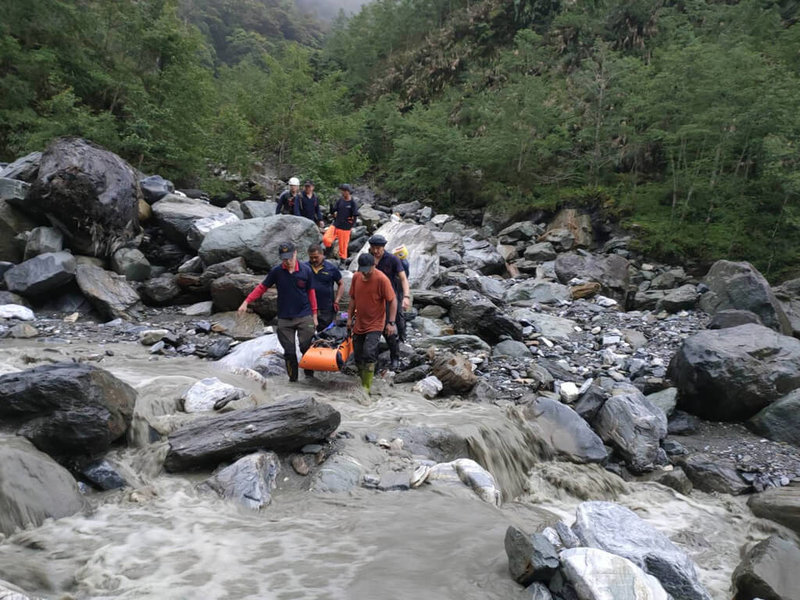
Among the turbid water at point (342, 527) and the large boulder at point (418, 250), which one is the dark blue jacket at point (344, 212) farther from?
the turbid water at point (342, 527)

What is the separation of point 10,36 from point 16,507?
1689 cm

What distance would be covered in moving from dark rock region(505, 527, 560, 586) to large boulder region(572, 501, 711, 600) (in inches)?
22.1

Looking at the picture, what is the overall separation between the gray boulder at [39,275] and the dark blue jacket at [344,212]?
19.3ft

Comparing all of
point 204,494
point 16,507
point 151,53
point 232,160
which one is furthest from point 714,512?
point 151,53

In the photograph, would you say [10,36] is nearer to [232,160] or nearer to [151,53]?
[151,53]

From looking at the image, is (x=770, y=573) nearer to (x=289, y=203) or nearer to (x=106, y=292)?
(x=289, y=203)

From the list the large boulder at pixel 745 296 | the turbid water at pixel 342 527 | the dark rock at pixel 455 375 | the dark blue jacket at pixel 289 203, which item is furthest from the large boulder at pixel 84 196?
the large boulder at pixel 745 296

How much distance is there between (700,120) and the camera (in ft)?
53.9

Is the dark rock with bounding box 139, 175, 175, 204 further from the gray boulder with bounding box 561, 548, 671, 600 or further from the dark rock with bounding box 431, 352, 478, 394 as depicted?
the gray boulder with bounding box 561, 548, 671, 600

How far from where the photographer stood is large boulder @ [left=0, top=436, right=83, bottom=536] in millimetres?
4352

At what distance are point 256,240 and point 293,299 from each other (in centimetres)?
486

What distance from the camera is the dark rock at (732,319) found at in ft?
35.5

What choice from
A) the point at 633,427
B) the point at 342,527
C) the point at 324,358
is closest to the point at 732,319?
the point at 633,427

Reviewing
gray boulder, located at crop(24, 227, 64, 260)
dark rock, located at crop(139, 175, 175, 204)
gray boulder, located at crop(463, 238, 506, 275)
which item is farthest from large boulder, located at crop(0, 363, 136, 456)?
gray boulder, located at crop(463, 238, 506, 275)
